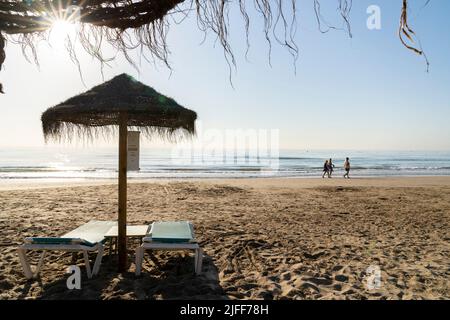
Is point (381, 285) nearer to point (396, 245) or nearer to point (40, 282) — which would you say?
point (396, 245)

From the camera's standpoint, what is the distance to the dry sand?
3.99 m

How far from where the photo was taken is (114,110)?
13.1ft

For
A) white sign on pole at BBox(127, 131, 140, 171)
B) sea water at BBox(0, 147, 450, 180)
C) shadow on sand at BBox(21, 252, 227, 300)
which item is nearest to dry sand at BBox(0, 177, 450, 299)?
shadow on sand at BBox(21, 252, 227, 300)

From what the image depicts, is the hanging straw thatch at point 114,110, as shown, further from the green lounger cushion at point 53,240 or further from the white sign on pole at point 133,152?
the green lounger cushion at point 53,240

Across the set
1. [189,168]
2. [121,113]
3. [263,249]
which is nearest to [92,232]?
[121,113]

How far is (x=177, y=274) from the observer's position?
451cm

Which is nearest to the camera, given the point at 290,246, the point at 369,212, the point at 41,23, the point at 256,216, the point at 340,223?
the point at 41,23

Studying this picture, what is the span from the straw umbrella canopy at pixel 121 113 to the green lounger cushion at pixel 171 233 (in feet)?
1.49

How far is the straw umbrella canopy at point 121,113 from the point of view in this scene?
4035mm

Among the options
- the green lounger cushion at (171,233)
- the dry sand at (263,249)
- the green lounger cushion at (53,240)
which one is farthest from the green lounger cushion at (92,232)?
the green lounger cushion at (171,233)

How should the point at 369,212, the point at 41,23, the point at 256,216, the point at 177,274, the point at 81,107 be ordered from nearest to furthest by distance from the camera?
the point at 41,23, the point at 81,107, the point at 177,274, the point at 256,216, the point at 369,212

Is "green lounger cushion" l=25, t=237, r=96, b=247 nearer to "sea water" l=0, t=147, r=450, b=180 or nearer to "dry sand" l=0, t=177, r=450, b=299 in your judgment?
"dry sand" l=0, t=177, r=450, b=299

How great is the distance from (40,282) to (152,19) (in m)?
3.52
